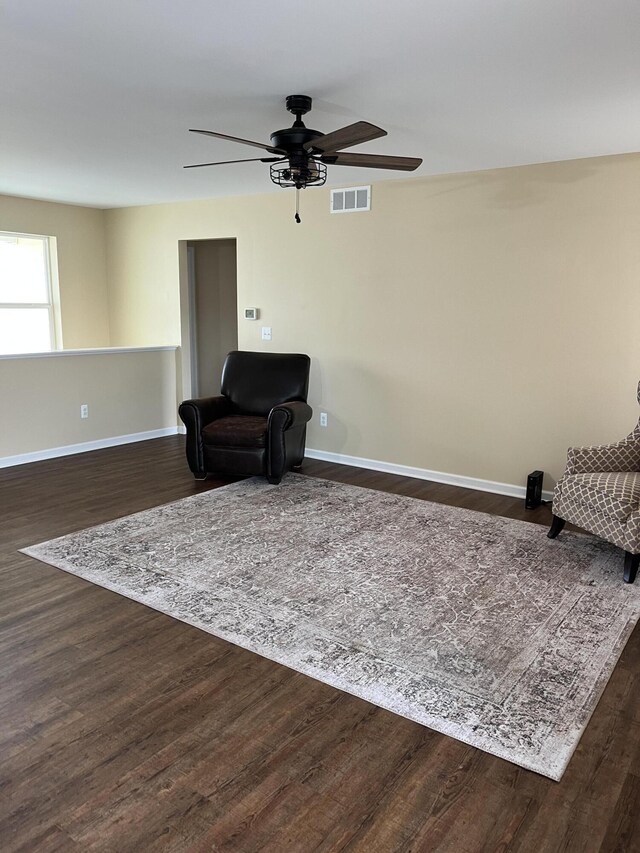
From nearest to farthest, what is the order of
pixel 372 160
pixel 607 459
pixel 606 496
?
pixel 372 160, pixel 606 496, pixel 607 459

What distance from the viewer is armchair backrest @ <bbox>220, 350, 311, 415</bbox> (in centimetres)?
552

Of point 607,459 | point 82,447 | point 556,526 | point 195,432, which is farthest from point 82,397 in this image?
point 607,459

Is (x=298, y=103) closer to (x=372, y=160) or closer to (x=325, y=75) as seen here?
(x=325, y=75)

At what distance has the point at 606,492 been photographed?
3.44 m

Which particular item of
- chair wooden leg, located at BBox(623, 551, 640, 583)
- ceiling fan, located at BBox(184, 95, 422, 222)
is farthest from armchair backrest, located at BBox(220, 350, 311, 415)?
chair wooden leg, located at BBox(623, 551, 640, 583)

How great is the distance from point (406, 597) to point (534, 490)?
6.05ft

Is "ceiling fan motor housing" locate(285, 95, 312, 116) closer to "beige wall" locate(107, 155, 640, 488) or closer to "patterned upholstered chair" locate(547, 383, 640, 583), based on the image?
"beige wall" locate(107, 155, 640, 488)

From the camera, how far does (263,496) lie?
4.78 meters

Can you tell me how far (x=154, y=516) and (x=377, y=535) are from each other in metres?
1.54

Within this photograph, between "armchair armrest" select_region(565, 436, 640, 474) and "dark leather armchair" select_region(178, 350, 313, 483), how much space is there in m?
2.18

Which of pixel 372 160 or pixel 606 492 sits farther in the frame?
pixel 606 492

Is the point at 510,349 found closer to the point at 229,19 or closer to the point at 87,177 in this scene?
the point at 229,19

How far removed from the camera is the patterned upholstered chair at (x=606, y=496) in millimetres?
3314

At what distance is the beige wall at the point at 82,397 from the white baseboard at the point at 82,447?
0.10ft
